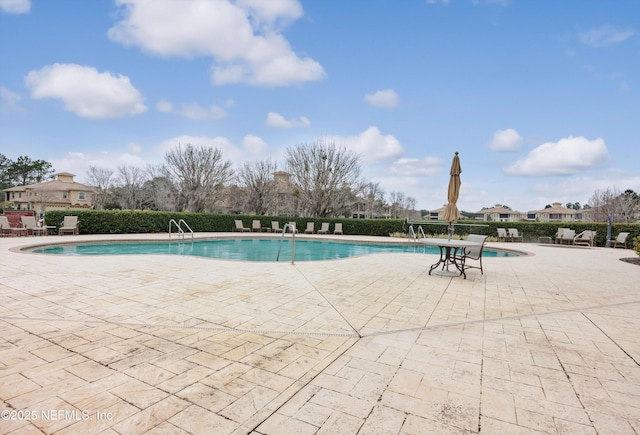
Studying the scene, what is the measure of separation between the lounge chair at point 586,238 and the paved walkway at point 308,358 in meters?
12.5

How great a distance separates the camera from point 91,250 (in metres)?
10.4

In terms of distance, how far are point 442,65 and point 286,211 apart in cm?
1829

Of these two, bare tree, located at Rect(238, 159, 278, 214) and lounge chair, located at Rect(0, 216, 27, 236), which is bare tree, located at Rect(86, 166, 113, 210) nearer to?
bare tree, located at Rect(238, 159, 278, 214)

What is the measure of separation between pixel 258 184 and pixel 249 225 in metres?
6.75

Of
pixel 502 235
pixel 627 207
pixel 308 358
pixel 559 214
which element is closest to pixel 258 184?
pixel 502 235

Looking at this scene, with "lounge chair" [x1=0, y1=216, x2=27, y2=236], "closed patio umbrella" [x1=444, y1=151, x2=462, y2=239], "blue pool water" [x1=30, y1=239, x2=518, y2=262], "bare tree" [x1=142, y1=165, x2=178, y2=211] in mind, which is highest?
"bare tree" [x1=142, y1=165, x2=178, y2=211]

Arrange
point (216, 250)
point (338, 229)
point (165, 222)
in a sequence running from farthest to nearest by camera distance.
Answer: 1. point (338, 229)
2. point (165, 222)
3. point (216, 250)

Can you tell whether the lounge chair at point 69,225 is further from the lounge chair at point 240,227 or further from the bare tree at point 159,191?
the bare tree at point 159,191

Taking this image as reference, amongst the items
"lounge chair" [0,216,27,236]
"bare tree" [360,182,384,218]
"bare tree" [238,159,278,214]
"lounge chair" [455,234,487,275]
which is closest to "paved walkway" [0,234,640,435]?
"lounge chair" [455,234,487,275]

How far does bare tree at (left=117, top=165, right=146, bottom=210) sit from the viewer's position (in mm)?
34906

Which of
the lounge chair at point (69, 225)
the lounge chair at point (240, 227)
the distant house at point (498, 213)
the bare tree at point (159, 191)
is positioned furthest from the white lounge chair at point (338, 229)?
the distant house at point (498, 213)

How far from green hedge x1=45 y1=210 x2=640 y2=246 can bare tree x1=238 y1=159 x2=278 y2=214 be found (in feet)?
19.6

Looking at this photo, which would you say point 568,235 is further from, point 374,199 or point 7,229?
point 374,199

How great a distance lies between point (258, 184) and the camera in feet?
83.0
